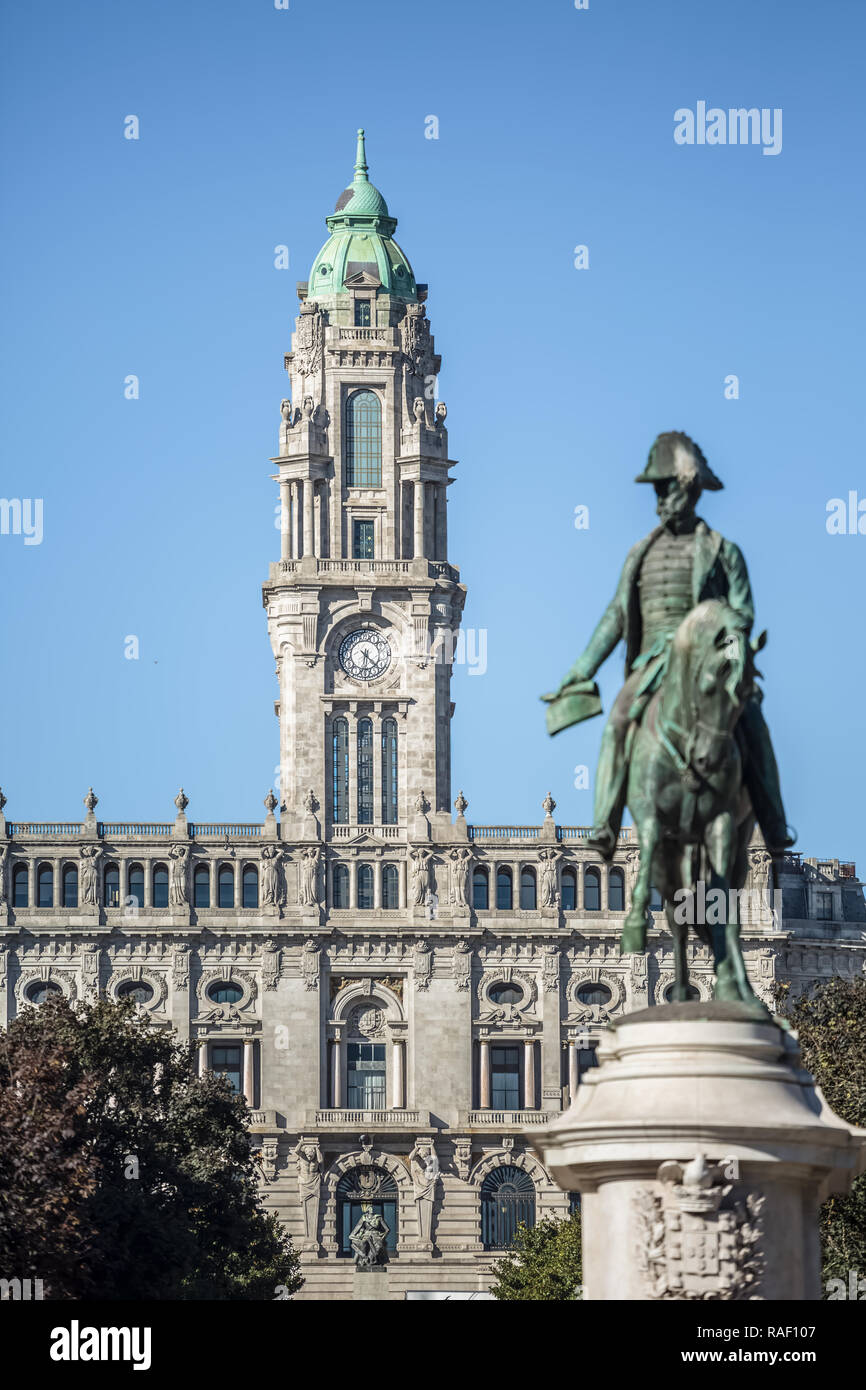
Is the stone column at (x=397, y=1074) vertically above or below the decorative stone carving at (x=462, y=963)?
below

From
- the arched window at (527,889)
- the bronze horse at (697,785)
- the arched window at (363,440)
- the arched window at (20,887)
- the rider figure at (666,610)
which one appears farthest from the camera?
the arched window at (363,440)

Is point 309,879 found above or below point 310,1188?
above

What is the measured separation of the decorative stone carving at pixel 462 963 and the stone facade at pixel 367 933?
0.35ft

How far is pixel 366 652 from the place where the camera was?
14012 centimetres

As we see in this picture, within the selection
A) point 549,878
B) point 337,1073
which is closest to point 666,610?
point 337,1073

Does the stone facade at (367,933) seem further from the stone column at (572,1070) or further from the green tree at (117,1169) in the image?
the green tree at (117,1169)

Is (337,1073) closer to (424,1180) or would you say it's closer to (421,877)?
(424,1180)

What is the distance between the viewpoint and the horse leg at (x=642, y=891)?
2495 cm

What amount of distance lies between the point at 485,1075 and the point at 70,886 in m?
21.6

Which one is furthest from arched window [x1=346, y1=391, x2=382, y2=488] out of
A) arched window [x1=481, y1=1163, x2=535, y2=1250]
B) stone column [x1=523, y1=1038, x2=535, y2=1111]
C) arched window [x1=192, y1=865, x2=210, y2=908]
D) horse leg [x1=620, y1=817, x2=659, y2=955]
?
horse leg [x1=620, y1=817, x2=659, y2=955]

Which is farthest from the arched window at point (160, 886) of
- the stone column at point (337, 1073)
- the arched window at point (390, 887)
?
the stone column at point (337, 1073)

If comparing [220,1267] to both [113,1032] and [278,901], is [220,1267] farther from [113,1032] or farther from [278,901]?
[278,901]

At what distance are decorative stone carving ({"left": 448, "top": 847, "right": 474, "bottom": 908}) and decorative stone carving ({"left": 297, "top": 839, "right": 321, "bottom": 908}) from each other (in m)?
6.38
